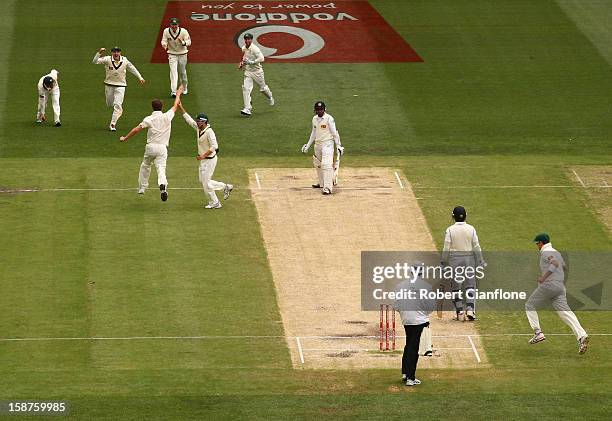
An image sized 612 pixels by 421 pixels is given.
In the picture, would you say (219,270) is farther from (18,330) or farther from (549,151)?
(549,151)

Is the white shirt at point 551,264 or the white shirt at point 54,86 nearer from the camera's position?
the white shirt at point 551,264

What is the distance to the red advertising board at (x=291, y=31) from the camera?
48.0 m

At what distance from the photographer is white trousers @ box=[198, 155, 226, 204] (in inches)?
1350

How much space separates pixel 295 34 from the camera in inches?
1957

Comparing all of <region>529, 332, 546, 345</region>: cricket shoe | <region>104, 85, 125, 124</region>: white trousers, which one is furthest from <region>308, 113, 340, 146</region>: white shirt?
<region>529, 332, 546, 345</region>: cricket shoe

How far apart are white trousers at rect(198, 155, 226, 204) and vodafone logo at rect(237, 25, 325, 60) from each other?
44.0ft

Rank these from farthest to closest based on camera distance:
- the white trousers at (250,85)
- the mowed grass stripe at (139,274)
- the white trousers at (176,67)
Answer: the white trousers at (176,67)
the white trousers at (250,85)
the mowed grass stripe at (139,274)

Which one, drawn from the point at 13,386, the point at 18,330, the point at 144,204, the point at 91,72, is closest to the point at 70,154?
the point at 144,204

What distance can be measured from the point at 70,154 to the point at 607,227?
13195 mm

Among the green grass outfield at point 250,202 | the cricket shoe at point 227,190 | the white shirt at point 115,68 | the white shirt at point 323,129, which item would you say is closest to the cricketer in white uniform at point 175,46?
the green grass outfield at point 250,202

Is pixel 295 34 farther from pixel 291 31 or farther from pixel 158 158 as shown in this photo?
pixel 158 158

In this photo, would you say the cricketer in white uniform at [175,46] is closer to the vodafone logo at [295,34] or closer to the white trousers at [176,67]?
the white trousers at [176,67]

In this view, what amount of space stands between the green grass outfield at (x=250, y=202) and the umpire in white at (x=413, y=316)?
0.42 m

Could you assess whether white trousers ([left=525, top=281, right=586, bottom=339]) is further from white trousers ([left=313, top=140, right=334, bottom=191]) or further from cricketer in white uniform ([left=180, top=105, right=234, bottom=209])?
cricketer in white uniform ([left=180, top=105, right=234, bottom=209])
